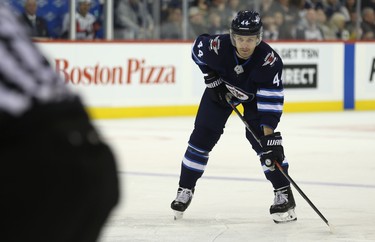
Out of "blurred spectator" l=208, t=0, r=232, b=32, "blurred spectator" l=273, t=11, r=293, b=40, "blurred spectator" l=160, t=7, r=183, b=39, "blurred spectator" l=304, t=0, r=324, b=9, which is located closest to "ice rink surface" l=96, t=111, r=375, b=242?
"blurred spectator" l=160, t=7, r=183, b=39

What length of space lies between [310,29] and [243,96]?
27.9ft

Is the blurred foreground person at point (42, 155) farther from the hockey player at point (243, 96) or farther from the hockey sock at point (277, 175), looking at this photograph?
the hockey sock at point (277, 175)

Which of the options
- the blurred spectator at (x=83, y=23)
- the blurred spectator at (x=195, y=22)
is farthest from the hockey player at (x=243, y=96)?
the blurred spectator at (x=195, y=22)

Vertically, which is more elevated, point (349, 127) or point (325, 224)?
point (325, 224)

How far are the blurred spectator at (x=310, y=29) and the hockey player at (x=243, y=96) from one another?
26.7ft

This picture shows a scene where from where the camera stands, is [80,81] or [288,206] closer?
[288,206]

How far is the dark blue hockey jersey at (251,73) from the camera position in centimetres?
499

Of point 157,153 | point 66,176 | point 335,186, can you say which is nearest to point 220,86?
point 335,186

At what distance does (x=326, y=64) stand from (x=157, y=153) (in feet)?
16.7

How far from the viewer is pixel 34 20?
36.4ft

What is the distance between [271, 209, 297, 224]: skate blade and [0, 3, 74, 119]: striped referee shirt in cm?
411

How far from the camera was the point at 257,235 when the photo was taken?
4898mm

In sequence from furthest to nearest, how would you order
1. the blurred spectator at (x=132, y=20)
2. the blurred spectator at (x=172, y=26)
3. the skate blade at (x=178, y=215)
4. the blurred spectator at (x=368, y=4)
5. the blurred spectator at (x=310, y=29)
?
the blurred spectator at (x=368, y=4), the blurred spectator at (x=310, y=29), the blurred spectator at (x=172, y=26), the blurred spectator at (x=132, y=20), the skate blade at (x=178, y=215)

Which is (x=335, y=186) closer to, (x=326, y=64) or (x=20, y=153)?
(x=20, y=153)
